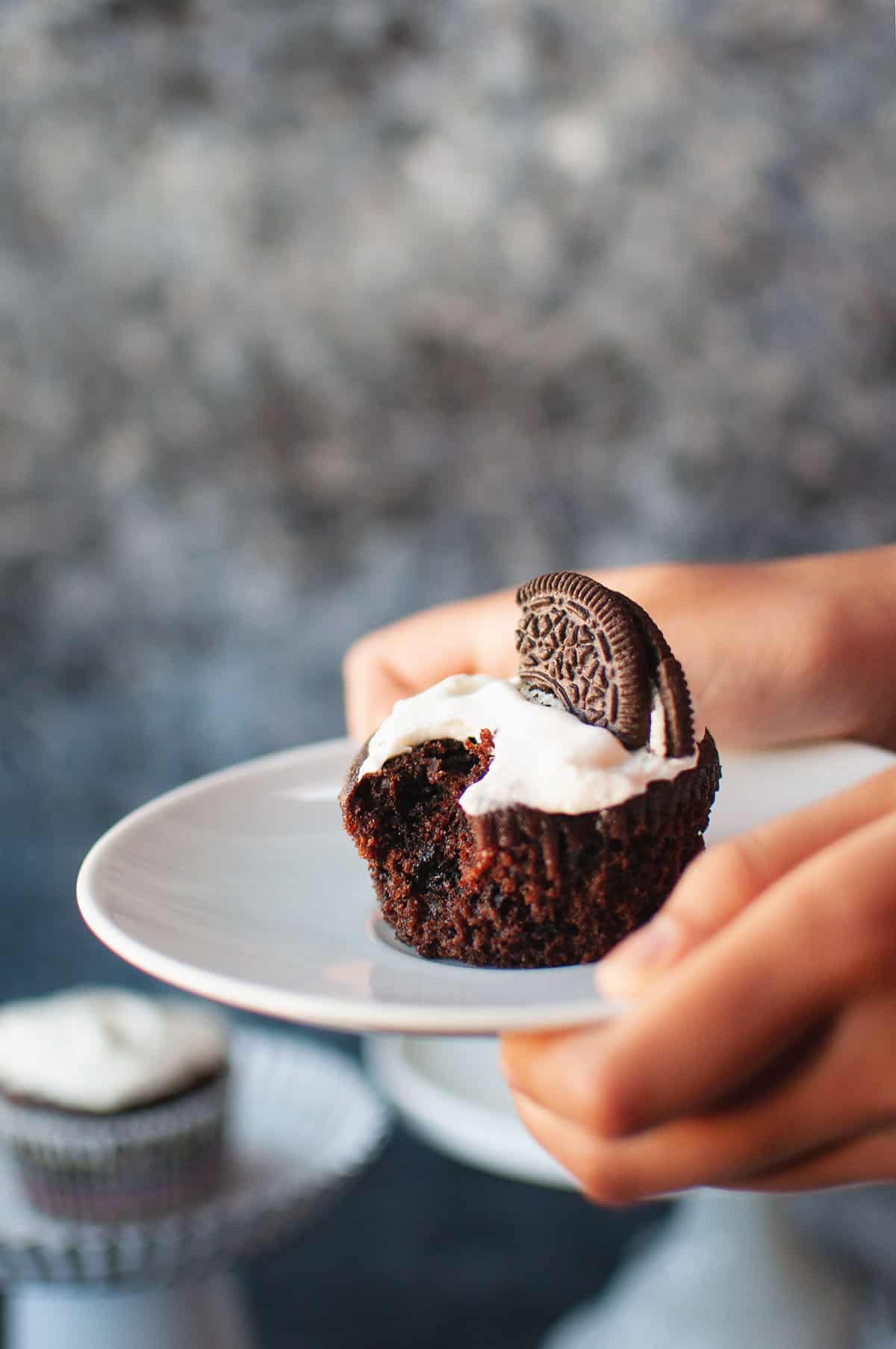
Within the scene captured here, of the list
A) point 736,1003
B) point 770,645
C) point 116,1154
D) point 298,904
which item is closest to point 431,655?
point 770,645

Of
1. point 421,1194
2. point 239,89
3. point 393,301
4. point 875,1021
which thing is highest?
point 239,89

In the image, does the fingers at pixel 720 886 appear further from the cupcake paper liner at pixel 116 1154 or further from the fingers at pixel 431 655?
the cupcake paper liner at pixel 116 1154

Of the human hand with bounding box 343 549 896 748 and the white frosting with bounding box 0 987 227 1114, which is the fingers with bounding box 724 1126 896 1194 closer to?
the human hand with bounding box 343 549 896 748

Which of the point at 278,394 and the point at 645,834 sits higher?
the point at 278,394

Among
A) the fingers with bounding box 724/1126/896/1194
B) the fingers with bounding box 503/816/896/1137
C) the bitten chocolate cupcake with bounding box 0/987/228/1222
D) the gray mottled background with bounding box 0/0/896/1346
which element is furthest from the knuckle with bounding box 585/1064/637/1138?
the gray mottled background with bounding box 0/0/896/1346

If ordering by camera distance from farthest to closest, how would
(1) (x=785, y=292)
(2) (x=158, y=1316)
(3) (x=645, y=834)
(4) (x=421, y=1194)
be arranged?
(4) (x=421, y=1194)
(1) (x=785, y=292)
(2) (x=158, y=1316)
(3) (x=645, y=834)

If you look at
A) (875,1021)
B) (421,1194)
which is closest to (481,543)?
(421,1194)

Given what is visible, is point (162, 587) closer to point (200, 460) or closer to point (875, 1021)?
point (200, 460)

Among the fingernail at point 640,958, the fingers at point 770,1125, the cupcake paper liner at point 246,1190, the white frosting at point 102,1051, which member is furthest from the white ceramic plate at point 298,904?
the white frosting at point 102,1051
